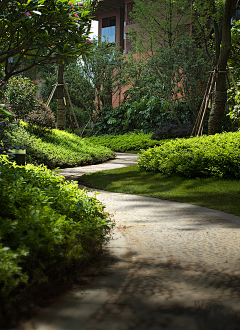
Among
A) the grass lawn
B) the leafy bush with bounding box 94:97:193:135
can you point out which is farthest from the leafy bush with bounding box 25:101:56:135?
the leafy bush with bounding box 94:97:193:135

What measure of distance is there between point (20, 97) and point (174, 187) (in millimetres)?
9127

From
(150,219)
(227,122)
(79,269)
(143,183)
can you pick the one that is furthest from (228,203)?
(227,122)

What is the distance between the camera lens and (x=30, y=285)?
244 cm

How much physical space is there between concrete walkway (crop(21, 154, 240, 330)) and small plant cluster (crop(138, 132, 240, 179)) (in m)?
3.30

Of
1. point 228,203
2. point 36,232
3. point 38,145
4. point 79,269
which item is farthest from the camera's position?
point 38,145

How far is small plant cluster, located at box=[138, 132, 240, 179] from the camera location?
322 inches

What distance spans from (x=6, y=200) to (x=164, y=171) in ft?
20.4

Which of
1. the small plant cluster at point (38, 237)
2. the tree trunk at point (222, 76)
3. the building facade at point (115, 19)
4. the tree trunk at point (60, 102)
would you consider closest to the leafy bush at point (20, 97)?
the tree trunk at point (60, 102)

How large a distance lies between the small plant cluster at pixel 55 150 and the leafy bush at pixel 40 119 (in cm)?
28

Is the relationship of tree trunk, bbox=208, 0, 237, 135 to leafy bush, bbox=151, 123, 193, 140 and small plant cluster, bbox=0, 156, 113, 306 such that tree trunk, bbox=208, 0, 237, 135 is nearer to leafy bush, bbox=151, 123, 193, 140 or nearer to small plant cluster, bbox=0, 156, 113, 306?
leafy bush, bbox=151, 123, 193, 140

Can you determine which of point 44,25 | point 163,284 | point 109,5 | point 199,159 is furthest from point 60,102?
point 109,5

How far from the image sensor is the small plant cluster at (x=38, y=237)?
2.27m

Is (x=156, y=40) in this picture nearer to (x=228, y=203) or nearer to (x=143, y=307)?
(x=228, y=203)

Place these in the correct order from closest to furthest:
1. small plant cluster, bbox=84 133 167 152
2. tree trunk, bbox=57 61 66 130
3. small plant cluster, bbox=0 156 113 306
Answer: small plant cluster, bbox=0 156 113 306, small plant cluster, bbox=84 133 167 152, tree trunk, bbox=57 61 66 130
